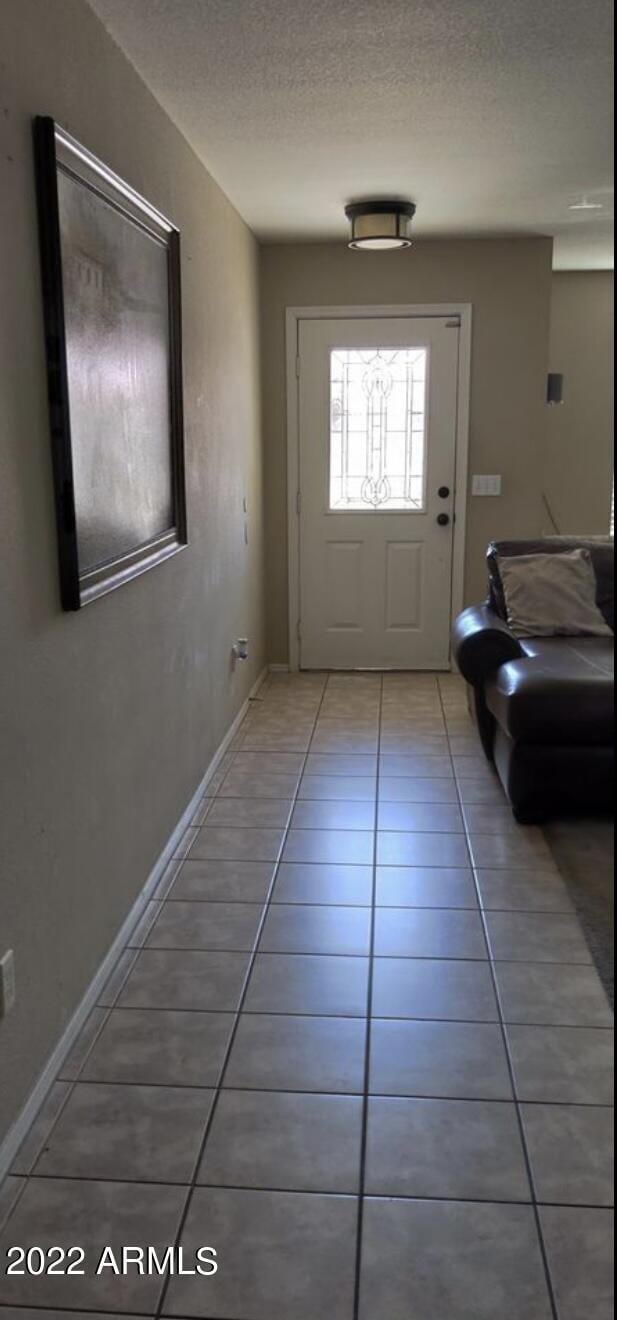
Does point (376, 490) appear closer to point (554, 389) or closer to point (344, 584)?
point (344, 584)

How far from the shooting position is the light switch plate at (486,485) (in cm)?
480

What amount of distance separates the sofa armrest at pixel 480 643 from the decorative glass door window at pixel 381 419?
4.96 feet

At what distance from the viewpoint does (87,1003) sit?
6.80ft

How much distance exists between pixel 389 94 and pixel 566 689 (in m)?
2.16

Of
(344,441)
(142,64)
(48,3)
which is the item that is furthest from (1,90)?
(344,441)

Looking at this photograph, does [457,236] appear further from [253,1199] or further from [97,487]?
[253,1199]

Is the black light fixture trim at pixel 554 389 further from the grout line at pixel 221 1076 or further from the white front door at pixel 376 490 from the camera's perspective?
the grout line at pixel 221 1076

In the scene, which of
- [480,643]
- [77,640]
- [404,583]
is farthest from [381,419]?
[77,640]

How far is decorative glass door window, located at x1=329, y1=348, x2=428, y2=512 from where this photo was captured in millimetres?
4727

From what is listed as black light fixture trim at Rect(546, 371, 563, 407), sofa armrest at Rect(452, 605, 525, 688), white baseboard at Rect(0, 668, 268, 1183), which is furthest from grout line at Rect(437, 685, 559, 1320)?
black light fixture trim at Rect(546, 371, 563, 407)

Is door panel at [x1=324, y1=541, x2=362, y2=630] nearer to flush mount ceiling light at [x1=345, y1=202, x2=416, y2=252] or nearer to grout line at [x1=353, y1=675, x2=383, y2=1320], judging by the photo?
flush mount ceiling light at [x1=345, y1=202, x2=416, y2=252]

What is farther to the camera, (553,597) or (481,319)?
(481,319)

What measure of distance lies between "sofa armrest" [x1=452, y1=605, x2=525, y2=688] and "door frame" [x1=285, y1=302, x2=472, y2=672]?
1.43m

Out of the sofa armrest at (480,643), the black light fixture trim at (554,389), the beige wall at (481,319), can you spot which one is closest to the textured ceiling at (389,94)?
the beige wall at (481,319)
